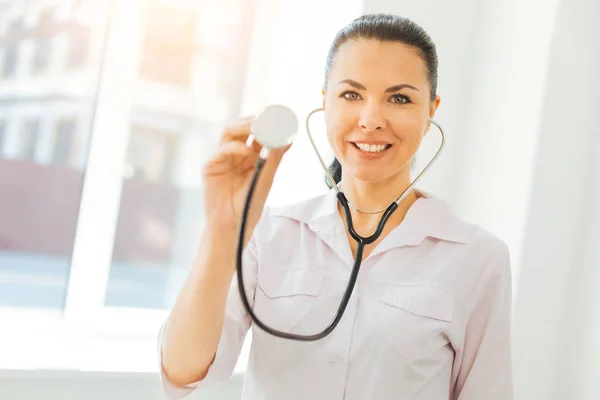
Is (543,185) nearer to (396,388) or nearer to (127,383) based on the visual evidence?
(396,388)

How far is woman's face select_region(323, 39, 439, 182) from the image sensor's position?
41.0 inches

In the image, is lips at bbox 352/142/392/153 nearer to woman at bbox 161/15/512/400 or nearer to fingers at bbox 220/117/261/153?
woman at bbox 161/15/512/400

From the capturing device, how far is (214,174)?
877mm

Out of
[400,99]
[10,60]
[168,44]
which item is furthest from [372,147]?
[10,60]

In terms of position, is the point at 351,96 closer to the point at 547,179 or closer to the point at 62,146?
the point at 547,179

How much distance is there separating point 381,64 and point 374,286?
410 mm

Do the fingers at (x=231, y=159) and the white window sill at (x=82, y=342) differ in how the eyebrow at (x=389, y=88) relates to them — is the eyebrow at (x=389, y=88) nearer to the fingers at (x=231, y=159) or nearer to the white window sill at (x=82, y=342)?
the fingers at (x=231, y=159)

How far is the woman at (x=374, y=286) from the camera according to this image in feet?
3.36

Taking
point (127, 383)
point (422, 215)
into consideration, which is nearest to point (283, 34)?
point (422, 215)

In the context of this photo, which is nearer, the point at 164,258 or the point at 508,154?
the point at 508,154

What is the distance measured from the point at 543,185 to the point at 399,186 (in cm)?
55

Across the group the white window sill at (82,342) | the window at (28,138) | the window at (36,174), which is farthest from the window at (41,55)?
the white window sill at (82,342)

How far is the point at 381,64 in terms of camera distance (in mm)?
1054

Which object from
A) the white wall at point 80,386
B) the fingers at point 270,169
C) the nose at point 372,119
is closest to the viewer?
the fingers at point 270,169
